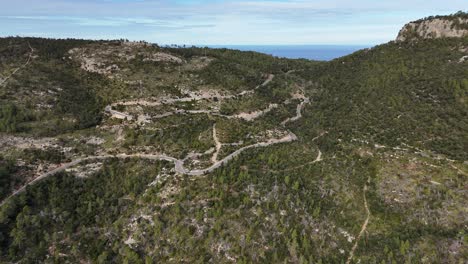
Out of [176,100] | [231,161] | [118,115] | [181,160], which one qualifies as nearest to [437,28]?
[176,100]

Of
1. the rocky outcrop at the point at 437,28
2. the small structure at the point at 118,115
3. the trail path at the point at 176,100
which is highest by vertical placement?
the rocky outcrop at the point at 437,28

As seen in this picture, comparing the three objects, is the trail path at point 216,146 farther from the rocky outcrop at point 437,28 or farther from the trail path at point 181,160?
the rocky outcrop at point 437,28

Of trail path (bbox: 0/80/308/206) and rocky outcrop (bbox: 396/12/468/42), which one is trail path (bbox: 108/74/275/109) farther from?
rocky outcrop (bbox: 396/12/468/42)

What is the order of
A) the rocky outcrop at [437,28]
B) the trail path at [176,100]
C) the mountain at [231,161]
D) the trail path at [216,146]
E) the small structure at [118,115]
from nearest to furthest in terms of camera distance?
the mountain at [231,161], the trail path at [216,146], the small structure at [118,115], the trail path at [176,100], the rocky outcrop at [437,28]

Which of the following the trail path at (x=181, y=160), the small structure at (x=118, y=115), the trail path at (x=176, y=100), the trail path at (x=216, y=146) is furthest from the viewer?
the trail path at (x=176, y=100)

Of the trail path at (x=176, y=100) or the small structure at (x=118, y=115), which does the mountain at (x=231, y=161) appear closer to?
the small structure at (x=118, y=115)

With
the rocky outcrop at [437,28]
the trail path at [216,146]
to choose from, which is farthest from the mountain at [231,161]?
the rocky outcrop at [437,28]

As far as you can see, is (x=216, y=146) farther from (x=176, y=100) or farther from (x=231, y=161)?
(x=176, y=100)

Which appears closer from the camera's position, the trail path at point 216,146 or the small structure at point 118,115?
the trail path at point 216,146

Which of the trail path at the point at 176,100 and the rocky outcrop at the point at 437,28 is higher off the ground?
the rocky outcrop at the point at 437,28
